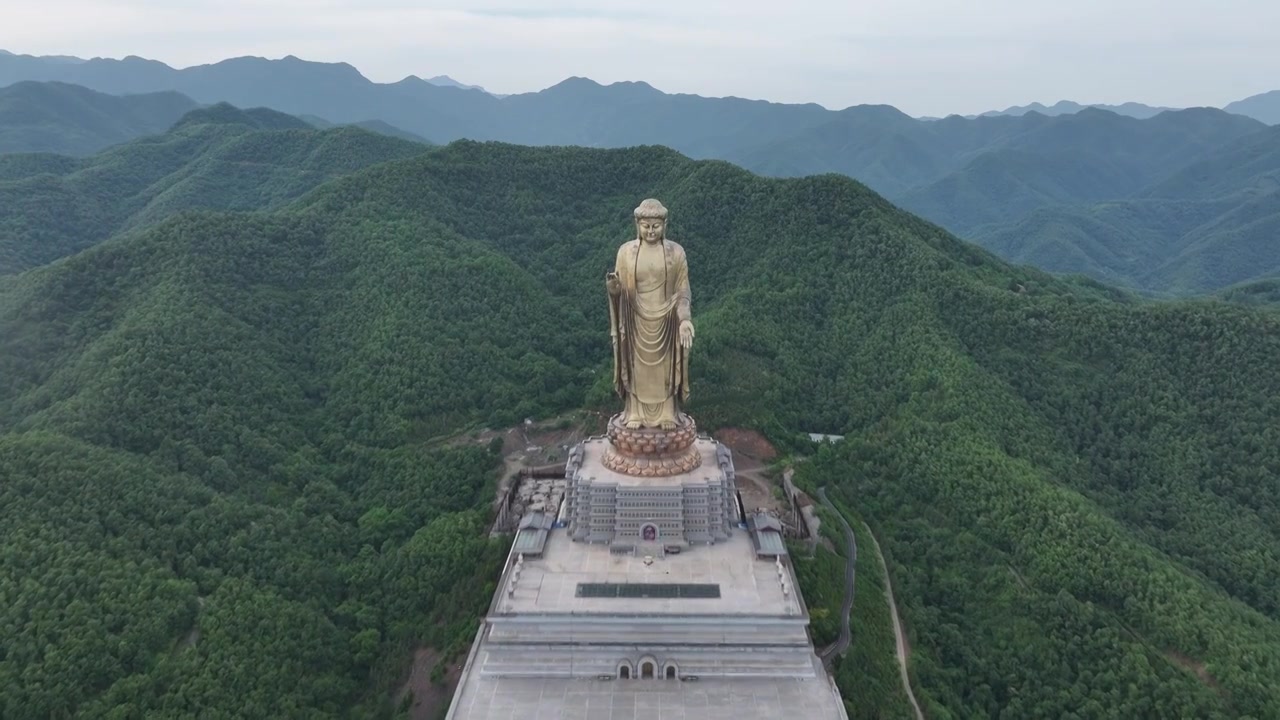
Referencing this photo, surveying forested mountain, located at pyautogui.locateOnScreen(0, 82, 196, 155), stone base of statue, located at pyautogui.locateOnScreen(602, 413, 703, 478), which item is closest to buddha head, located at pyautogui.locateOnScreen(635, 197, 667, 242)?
stone base of statue, located at pyautogui.locateOnScreen(602, 413, 703, 478)

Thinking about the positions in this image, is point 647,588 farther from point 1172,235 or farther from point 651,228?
point 1172,235

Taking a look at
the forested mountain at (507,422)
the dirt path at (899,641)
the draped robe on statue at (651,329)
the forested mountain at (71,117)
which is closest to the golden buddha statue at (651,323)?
the draped robe on statue at (651,329)

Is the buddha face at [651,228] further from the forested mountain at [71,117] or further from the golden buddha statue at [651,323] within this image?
the forested mountain at [71,117]

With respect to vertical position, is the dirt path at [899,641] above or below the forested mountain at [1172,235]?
below

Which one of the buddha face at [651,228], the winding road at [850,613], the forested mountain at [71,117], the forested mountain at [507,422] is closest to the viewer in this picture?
the winding road at [850,613]

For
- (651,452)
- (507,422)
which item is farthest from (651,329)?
(507,422)

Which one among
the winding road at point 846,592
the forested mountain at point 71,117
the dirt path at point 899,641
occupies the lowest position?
the dirt path at point 899,641

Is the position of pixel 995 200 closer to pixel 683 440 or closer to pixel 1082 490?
pixel 1082 490
